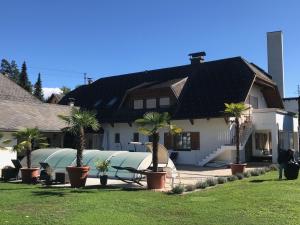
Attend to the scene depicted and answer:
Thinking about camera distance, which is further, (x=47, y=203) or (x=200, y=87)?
(x=200, y=87)

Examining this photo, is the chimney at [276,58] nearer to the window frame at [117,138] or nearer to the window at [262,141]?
the window at [262,141]

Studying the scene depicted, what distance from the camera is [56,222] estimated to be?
30.1 feet

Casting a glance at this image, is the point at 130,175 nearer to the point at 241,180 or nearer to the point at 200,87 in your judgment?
the point at 241,180

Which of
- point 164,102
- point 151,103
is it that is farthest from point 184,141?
point 151,103

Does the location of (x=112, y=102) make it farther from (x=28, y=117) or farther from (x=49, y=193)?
(x=49, y=193)

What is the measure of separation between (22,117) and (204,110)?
1215 cm

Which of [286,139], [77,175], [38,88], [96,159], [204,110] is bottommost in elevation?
[77,175]

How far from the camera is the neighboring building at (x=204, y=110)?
28.6 m

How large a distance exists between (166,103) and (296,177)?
16.2 meters

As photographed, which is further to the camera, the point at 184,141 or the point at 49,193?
the point at 184,141

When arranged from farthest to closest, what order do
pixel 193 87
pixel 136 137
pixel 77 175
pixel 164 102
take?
pixel 136 137 < pixel 164 102 < pixel 193 87 < pixel 77 175

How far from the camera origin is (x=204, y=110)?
95.2 feet

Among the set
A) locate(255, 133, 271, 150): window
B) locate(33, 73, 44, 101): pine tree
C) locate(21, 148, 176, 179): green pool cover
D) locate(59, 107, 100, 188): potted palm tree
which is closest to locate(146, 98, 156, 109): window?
locate(255, 133, 271, 150): window

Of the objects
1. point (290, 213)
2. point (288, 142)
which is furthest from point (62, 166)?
point (288, 142)
